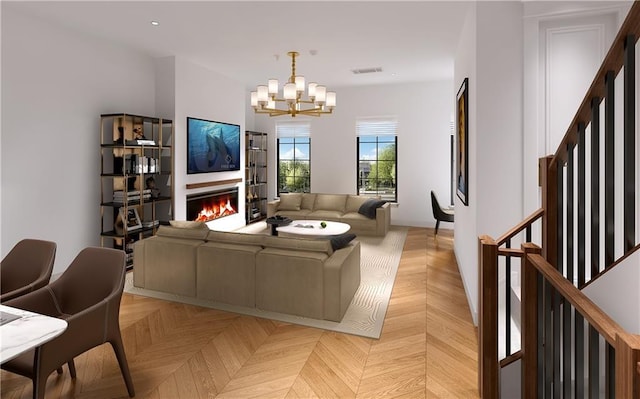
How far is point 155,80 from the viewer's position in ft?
18.5

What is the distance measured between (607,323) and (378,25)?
13.2 ft

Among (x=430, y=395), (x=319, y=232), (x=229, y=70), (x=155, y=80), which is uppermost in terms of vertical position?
(x=229, y=70)

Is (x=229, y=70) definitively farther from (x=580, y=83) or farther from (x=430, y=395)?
(x=430, y=395)

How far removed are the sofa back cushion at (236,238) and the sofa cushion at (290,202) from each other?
3.95 metres

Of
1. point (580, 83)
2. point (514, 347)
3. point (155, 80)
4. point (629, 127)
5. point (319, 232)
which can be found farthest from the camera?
point (155, 80)

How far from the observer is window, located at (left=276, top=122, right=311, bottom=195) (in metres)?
8.65

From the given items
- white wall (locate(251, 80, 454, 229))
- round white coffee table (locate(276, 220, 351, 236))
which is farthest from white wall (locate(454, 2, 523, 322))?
white wall (locate(251, 80, 454, 229))

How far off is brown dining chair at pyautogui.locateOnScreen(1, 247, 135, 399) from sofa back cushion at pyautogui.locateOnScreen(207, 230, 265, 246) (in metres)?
1.37

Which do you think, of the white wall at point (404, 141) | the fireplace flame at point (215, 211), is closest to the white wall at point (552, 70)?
the white wall at point (404, 141)

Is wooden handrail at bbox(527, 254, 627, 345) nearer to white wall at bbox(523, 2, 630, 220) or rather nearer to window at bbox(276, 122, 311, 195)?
white wall at bbox(523, 2, 630, 220)

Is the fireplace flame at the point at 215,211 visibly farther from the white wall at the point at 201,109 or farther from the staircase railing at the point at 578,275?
the staircase railing at the point at 578,275

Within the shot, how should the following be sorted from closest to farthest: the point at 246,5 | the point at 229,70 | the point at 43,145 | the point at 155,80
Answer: the point at 246,5
the point at 43,145
the point at 155,80
the point at 229,70

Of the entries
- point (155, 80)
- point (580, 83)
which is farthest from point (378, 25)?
point (155, 80)

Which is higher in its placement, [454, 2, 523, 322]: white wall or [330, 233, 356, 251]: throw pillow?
[454, 2, 523, 322]: white wall
